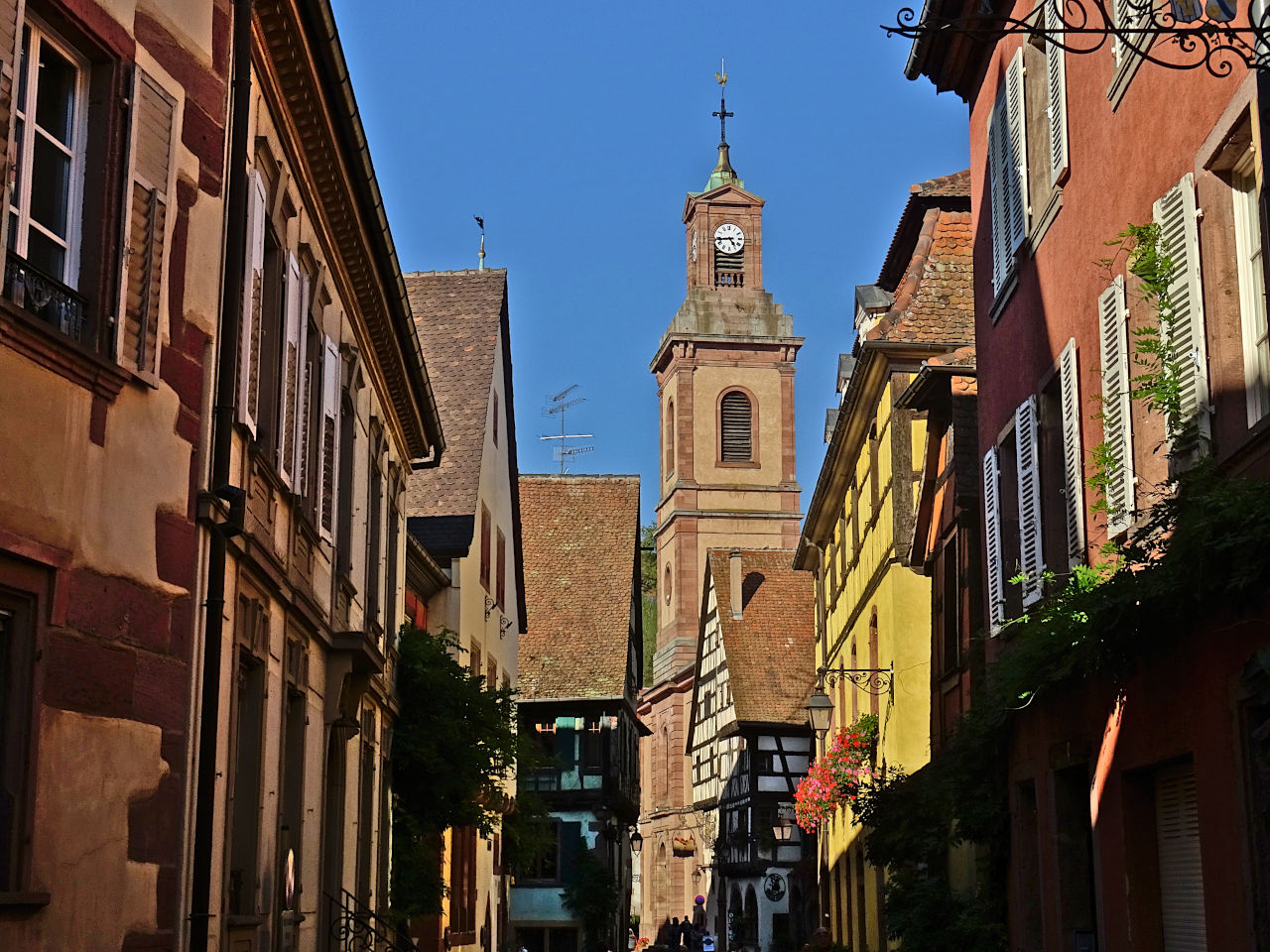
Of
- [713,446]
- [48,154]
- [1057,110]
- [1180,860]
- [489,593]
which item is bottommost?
[1180,860]

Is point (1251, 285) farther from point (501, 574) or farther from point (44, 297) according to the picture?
point (501, 574)

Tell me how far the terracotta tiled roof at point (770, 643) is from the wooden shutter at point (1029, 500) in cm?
3040

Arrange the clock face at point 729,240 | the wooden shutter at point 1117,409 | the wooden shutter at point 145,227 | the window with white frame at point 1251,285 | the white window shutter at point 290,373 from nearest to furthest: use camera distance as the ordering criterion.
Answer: the wooden shutter at point 145,227 → the window with white frame at point 1251,285 → the wooden shutter at point 1117,409 → the white window shutter at point 290,373 → the clock face at point 729,240

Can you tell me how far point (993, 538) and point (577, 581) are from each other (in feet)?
109

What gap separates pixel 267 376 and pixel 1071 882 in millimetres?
6045

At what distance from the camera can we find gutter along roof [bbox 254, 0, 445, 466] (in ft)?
36.1

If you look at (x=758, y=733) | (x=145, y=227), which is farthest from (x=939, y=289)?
(x=758, y=733)

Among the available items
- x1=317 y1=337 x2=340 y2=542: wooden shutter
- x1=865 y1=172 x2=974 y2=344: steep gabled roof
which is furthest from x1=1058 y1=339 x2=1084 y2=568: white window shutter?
x1=865 y1=172 x2=974 y2=344: steep gabled roof

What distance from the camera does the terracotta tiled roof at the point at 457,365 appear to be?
2517cm

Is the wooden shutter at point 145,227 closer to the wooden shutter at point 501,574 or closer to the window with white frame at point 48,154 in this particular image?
the window with white frame at point 48,154

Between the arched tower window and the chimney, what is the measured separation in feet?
104

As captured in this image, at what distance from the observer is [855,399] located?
24656 mm

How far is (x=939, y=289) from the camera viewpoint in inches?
883

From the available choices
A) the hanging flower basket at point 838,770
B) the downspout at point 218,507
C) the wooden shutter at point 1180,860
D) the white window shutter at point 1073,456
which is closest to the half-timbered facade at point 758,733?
the hanging flower basket at point 838,770
